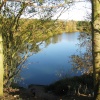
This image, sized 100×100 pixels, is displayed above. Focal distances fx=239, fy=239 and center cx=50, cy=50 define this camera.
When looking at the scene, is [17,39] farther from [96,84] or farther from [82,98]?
[96,84]

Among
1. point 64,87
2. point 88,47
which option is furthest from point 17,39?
point 88,47

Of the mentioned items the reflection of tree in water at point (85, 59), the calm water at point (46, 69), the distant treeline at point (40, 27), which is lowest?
the calm water at point (46, 69)

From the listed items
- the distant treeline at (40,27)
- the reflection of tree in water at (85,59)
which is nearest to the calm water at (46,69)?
the reflection of tree in water at (85,59)

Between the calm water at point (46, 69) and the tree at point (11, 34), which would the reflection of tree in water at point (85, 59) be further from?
the tree at point (11, 34)

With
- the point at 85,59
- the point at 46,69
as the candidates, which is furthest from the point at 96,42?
the point at 46,69

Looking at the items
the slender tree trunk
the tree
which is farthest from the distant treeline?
the slender tree trunk

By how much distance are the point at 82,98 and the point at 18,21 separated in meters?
5.23

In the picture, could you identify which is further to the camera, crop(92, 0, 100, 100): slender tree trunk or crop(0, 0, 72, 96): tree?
crop(0, 0, 72, 96): tree

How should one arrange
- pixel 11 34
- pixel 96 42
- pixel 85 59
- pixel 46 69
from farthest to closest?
pixel 46 69
pixel 85 59
pixel 11 34
pixel 96 42

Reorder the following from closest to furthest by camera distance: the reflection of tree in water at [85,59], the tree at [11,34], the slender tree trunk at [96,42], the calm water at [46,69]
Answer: the slender tree trunk at [96,42], the tree at [11,34], the reflection of tree in water at [85,59], the calm water at [46,69]

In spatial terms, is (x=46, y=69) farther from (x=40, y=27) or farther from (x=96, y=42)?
(x=96, y=42)

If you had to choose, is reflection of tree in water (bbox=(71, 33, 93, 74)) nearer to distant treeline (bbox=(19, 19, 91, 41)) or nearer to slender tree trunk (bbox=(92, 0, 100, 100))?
distant treeline (bbox=(19, 19, 91, 41))

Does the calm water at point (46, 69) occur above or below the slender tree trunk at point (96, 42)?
below

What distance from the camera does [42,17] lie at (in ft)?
37.3
